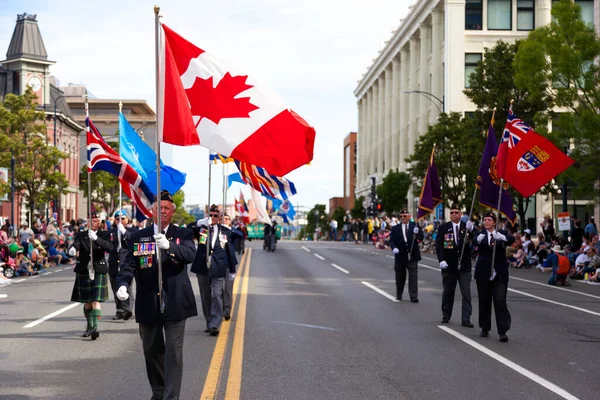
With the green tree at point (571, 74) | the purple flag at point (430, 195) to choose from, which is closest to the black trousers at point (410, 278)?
the purple flag at point (430, 195)

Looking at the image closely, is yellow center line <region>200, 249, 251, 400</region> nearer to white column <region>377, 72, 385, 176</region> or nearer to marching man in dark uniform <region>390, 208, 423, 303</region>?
marching man in dark uniform <region>390, 208, 423, 303</region>

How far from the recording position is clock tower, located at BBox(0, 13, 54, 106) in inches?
2611

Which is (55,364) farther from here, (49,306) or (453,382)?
(49,306)

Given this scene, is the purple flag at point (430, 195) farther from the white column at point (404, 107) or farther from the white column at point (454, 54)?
the white column at point (404, 107)

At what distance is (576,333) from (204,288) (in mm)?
5750

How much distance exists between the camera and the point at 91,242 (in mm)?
12195

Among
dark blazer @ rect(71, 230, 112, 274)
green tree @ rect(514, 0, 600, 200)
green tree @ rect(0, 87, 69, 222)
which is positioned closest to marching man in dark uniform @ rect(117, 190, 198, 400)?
dark blazer @ rect(71, 230, 112, 274)

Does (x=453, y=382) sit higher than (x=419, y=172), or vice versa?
(x=419, y=172)

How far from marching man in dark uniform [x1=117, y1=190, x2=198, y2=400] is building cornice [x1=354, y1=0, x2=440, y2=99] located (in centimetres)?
6193

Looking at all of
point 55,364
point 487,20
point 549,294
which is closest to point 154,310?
point 55,364

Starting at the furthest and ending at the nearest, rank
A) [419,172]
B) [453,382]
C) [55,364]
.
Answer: [419,172] → [55,364] → [453,382]

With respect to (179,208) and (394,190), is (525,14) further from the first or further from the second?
(179,208)

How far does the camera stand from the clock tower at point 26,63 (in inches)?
2611

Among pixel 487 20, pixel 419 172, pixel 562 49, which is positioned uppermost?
pixel 487 20
